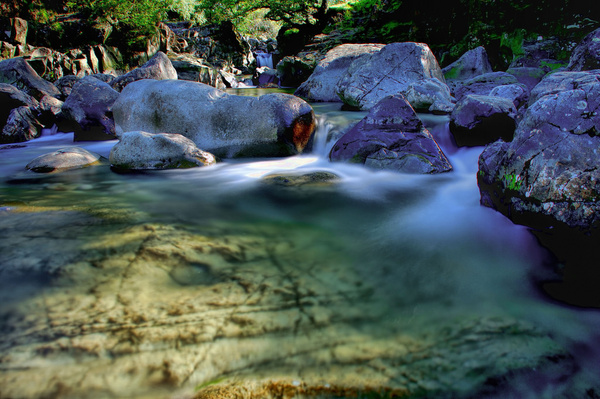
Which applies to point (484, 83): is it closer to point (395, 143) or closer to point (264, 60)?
point (395, 143)

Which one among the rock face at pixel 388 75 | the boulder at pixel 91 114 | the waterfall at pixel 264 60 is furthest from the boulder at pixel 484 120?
the waterfall at pixel 264 60

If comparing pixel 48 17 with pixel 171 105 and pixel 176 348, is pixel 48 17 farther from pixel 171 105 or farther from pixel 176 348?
pixel 176 348

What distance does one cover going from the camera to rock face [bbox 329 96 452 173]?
17.0ft

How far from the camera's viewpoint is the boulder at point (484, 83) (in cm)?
811

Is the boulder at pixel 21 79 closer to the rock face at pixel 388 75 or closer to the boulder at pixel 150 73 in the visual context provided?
the boulder at pixel 150 73

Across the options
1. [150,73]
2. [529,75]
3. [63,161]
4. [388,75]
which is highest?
[150,73]

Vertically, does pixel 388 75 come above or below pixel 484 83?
above

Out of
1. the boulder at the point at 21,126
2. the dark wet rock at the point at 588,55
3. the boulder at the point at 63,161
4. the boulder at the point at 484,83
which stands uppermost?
the dark wet rock at the point at 588,55

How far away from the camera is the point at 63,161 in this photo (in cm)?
564

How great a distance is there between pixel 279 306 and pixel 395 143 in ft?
12.7

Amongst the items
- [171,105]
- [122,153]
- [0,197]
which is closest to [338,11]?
[171,105]

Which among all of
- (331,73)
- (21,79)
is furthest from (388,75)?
(21,79)

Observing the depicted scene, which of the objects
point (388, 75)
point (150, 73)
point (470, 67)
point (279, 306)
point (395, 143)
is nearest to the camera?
point (279, 306)

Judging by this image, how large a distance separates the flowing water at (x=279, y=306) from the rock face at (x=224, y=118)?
2.67 m
